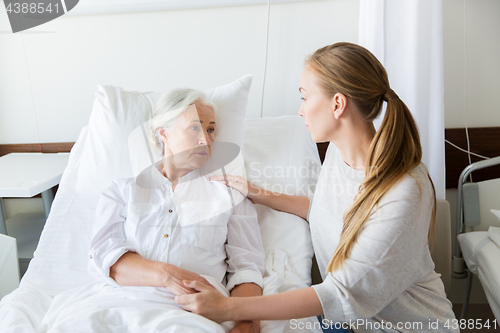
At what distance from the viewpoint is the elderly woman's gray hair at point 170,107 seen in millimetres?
1233

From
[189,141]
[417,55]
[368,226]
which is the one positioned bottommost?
[368,226]

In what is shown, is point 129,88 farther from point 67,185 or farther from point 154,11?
point 67,185

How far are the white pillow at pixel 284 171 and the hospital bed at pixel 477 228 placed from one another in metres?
0.57

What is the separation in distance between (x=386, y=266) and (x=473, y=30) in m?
1.25

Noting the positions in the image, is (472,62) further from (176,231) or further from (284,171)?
(176,231)

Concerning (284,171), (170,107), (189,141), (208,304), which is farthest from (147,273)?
(284,171)

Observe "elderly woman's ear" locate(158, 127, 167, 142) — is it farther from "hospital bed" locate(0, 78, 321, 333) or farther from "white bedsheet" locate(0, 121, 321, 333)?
"white bedsheet" locate(0, 121, 321, 333)

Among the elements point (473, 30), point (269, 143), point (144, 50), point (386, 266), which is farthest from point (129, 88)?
point (473, 30)

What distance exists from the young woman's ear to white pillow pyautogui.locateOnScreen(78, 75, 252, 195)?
50 centimetres

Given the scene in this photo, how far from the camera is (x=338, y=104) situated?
0.98 metres

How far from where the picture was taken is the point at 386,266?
85cm

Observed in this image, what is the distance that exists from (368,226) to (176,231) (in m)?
0.53

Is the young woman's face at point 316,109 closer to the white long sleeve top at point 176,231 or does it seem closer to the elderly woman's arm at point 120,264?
the white long sleeve top at point 176,231

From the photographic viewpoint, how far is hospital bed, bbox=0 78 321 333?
107cm
